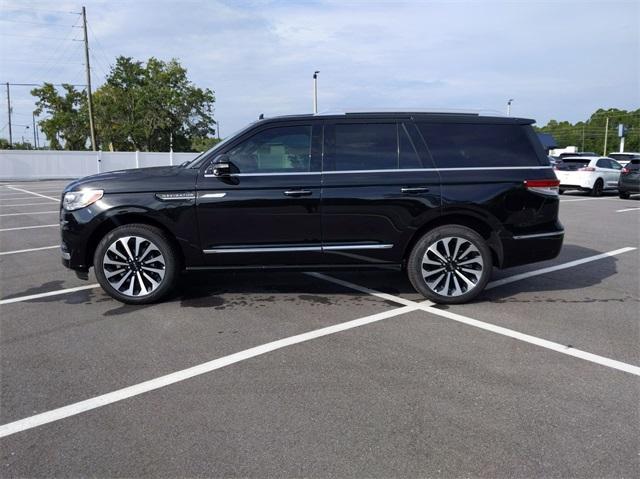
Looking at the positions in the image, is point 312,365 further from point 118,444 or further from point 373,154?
point 373,154

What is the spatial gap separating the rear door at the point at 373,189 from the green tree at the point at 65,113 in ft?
169

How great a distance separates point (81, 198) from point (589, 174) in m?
18.3

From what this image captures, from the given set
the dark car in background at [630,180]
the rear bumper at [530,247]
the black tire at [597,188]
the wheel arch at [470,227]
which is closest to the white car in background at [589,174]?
the black tire at [597,188]

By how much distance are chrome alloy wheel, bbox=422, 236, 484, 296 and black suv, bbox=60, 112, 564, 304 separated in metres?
0.01

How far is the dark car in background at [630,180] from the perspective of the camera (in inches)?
691

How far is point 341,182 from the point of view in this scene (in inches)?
199

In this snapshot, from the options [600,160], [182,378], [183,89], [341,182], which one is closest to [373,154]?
[341,182]

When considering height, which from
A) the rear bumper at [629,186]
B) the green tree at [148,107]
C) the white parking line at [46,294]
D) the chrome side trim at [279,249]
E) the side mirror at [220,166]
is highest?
the green tree at [148,107]

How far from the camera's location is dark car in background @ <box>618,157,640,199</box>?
17.6 m

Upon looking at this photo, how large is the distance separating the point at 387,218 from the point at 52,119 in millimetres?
52645

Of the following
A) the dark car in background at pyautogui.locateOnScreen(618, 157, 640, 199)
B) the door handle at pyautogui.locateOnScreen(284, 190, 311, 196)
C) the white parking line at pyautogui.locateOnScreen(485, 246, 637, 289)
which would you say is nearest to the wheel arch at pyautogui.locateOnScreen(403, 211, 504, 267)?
the white parking line at pyautogui.locateOnScreen(485, 246, 637, 289)

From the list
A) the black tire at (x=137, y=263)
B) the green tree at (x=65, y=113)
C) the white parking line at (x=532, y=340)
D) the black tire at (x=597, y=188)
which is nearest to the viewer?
the white parking line at (x=532, y=340)

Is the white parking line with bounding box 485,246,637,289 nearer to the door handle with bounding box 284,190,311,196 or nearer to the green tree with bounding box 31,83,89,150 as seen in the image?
the door handle with bounding box 284,190,311,196

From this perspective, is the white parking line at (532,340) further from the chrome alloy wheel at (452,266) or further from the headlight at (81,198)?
the headlight at (81,198)
